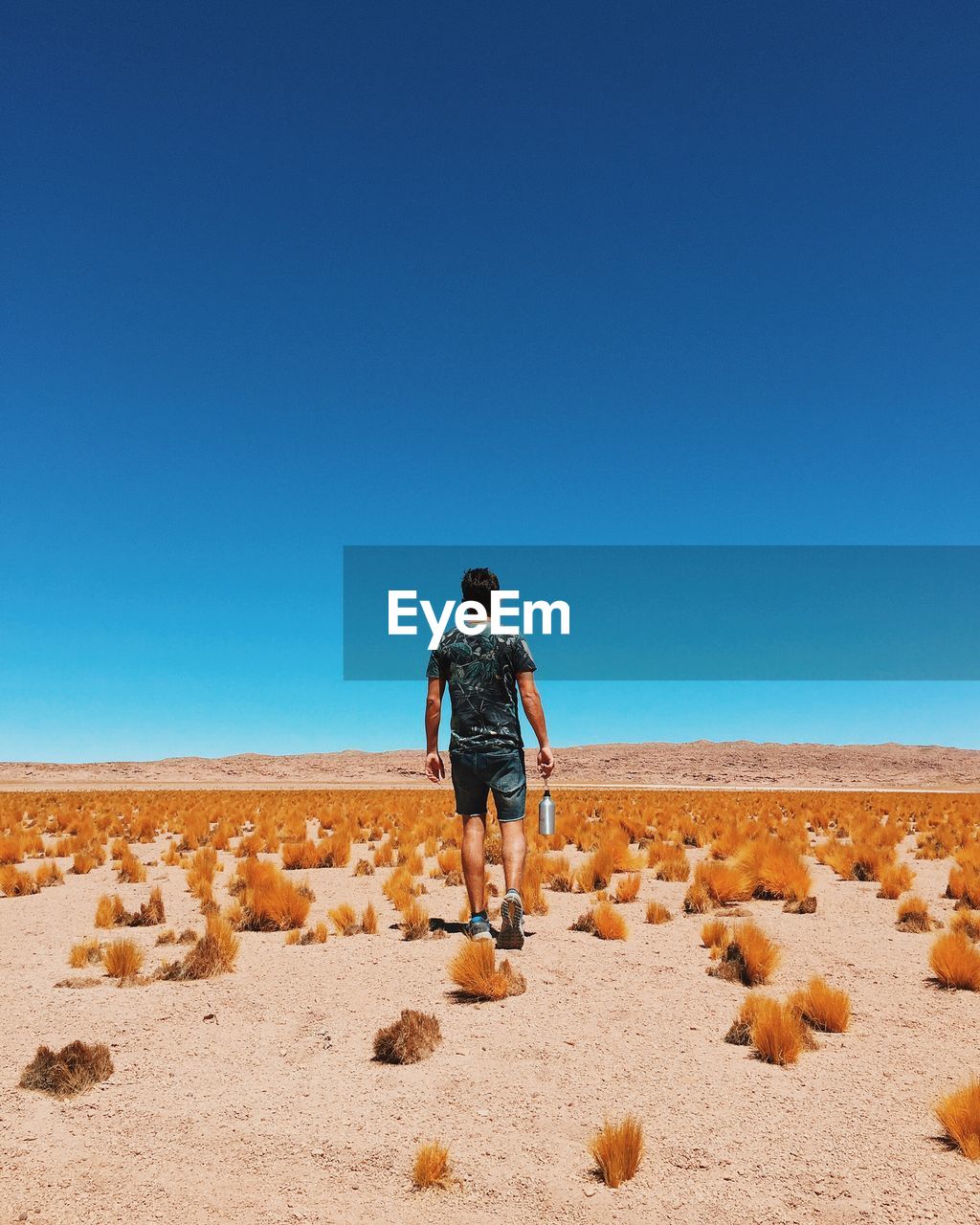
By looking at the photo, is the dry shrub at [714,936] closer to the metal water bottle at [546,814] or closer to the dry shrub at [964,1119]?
the metal water bottle at [546,814]

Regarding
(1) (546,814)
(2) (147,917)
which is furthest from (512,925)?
(2) (147,917)

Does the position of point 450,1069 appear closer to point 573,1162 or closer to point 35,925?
point 573,1162

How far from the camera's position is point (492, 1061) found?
12.4 ft

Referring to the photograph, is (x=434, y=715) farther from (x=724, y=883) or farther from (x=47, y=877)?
(x=47, y=877)

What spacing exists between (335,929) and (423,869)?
398cm

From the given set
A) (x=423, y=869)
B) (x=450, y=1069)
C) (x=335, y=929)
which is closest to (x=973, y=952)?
(x=450, y=1069)

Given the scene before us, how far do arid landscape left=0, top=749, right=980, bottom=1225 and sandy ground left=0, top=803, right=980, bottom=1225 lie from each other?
0.01m

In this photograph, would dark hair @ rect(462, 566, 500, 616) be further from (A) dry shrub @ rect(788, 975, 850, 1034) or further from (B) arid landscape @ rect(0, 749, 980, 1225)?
(A) dry shrub @ rect(788, 975, 850, 1034)

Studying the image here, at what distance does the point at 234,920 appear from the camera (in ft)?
23.7

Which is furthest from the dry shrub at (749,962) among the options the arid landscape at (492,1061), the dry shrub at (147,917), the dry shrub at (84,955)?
the dry shrub at (147,917)

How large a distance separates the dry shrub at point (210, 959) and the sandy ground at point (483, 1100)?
0.13 m

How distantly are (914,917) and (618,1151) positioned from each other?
550 cm

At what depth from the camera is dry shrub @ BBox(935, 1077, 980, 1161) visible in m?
2.91

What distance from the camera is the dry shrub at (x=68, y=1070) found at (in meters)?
3.45
